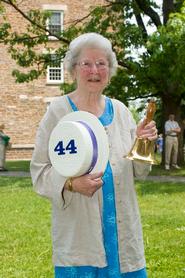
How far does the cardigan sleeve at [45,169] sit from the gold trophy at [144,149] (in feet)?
1.23

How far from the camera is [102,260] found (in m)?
2.63

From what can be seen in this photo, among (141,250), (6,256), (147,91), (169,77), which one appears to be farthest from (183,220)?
(147,91)

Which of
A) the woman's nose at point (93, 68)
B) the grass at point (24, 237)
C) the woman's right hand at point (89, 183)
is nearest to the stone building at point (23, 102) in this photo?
the grass at point (24, 237)

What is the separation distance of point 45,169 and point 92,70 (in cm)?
56

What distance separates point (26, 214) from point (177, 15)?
7.12m

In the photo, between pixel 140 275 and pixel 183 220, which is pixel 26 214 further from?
pixel 140 275

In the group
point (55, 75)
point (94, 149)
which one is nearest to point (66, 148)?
point (94, 149)

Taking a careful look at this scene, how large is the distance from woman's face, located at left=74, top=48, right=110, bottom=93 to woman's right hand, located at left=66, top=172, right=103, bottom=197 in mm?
531

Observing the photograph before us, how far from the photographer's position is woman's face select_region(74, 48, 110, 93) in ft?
9.02

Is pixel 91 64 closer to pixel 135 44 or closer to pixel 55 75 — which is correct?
pixel 135 44

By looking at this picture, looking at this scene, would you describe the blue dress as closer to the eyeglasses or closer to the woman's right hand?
the woman's right hand

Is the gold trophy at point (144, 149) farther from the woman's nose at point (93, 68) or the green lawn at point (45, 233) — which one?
the green lawn at point (45, 233)

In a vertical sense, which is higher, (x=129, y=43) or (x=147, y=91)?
(x=129, y=43)

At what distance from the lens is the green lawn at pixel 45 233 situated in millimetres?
5711
